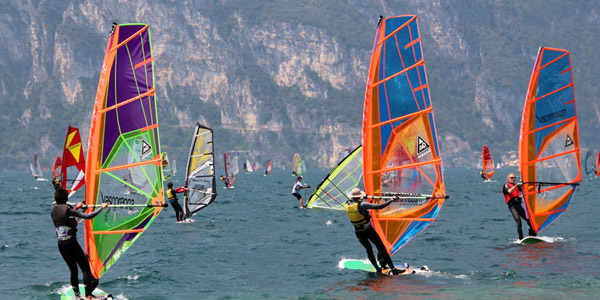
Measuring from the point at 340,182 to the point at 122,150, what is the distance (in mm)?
18255

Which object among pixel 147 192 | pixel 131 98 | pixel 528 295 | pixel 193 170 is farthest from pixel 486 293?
pixel 193 170

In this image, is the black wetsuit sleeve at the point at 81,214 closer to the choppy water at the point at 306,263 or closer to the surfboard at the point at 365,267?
the choppy water at the point at 306,263

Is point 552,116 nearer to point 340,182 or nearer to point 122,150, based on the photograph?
point 122,150

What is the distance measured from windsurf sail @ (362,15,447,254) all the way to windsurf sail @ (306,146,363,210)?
43.9 ft

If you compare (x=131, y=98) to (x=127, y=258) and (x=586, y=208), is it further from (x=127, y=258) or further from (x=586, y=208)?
(x=586, y=208)

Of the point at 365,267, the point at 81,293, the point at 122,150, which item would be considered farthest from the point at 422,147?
the point at 81,293

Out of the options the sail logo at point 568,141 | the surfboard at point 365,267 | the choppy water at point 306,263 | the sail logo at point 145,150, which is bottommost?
the choppy water at point 306,263

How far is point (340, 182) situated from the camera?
30.6 meters

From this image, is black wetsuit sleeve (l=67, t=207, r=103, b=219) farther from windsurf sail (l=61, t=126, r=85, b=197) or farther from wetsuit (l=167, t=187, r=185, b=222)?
windsurf sail (l=61, t=126, r=85, b=197)

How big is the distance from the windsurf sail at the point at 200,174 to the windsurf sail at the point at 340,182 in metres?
4.70

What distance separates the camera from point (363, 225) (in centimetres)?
1411

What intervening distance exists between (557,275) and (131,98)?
8.88 m

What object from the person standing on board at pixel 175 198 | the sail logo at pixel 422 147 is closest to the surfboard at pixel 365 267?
the sail logo at pixel 422 147

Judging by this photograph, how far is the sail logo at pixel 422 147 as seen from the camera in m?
15.4
